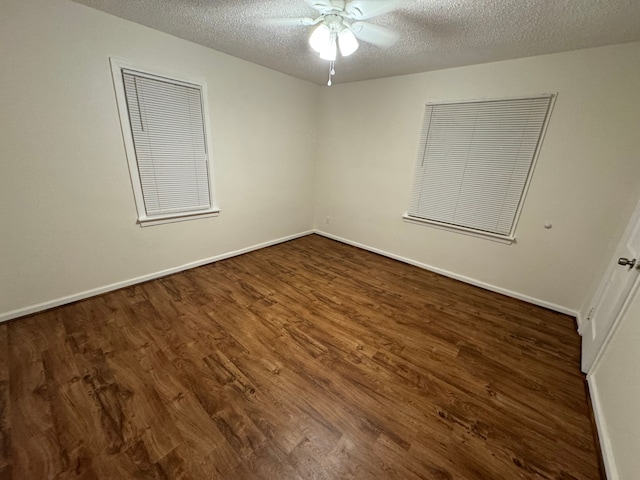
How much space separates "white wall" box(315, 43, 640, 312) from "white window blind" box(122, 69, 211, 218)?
6.72 ft

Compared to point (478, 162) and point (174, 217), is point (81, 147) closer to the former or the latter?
point (174, 217)

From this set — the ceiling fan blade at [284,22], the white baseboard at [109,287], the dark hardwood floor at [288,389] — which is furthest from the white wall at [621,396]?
the white baseboard at [109,287]

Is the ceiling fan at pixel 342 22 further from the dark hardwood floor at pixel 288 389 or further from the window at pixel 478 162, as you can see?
the dark hardwood floor at pixel 288 389

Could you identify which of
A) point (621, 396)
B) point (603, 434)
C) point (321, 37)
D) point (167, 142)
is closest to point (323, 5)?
point (321, 37)

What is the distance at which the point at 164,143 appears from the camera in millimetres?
2535

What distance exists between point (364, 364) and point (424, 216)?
217 centimetres

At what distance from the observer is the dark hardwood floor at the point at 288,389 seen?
4.07ft

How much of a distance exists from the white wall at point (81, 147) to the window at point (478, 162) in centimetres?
226

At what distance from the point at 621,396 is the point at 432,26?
8.56 ft

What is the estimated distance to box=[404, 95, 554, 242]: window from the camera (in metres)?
2.48

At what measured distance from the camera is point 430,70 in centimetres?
286

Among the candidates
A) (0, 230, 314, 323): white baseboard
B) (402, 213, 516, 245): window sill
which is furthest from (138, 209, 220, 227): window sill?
(402, 213, 516, 245): window sill

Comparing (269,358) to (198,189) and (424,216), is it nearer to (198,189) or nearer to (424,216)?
(198,189)

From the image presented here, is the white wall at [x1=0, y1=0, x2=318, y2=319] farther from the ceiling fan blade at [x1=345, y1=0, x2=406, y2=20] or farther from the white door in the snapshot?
the white door
